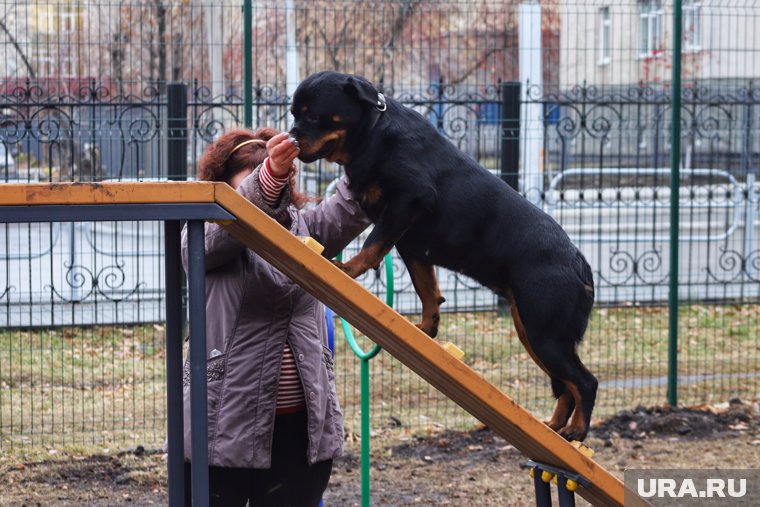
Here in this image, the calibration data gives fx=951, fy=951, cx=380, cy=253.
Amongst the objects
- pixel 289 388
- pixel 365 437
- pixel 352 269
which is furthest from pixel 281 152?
pixel 365 437

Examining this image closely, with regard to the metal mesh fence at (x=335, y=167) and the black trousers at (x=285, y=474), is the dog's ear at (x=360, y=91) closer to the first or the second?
the black trousers at (x=285, y=474)

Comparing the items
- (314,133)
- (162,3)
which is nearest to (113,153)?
(162,3)

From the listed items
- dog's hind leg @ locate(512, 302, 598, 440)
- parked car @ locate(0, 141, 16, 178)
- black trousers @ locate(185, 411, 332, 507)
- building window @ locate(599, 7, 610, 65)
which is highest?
building window @ locate(599, 7, 610, 65)

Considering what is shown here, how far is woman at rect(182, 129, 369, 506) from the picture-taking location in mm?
3303

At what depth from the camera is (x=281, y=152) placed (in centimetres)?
275

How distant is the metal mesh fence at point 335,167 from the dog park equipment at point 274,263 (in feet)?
12.3

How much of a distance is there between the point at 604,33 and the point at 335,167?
2.59 metres

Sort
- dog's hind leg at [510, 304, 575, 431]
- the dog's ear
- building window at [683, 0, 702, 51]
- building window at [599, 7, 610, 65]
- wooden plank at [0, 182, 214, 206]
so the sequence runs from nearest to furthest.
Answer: wooden plank at [0, 182, 214, 206]
the dog's ear
dog's hind leg at [510, 304, 575, 431]
building window at [599, 7, 610, 65]
building window at [683, 0, 702, 51]

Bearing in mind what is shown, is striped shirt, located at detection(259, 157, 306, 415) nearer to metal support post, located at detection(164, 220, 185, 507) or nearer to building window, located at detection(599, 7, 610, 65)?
metal support post, located at detection(164, 220, 185, 507)

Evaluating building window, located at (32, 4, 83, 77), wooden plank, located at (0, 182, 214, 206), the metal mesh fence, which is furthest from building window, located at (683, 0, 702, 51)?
wooden plank, located at (0, 182, 214, 206)

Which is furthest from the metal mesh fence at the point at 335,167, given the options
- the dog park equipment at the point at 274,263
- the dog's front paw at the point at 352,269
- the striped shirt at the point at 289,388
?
the dog's front paw at the point at 352,269

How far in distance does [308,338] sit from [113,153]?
408 cm

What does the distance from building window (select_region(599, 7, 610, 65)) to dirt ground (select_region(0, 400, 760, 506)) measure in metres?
3.04

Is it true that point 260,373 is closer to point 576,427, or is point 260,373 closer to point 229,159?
point 229,159
